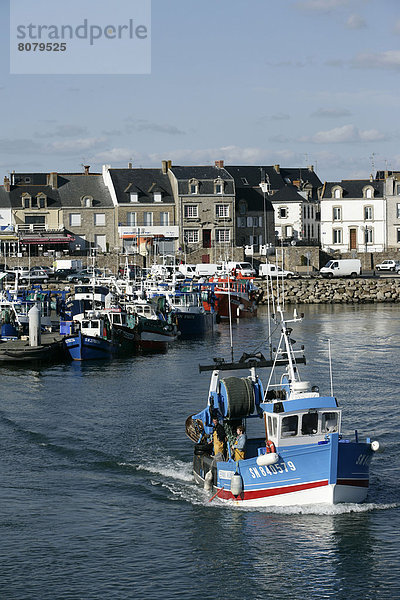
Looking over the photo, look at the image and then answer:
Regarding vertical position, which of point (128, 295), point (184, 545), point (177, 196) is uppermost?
point (177, 196)

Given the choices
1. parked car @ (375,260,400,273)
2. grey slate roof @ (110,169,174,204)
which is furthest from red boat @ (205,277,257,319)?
grey slate roof @ (110,169,174,204)

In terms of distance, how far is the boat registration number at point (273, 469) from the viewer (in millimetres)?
25266

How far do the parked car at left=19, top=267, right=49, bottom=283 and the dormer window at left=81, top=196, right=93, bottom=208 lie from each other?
15.2 m

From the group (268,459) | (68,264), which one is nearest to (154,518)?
(268,459)

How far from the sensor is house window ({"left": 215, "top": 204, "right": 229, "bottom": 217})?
114 meters

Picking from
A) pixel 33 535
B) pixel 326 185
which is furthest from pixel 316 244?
pixel 33 535

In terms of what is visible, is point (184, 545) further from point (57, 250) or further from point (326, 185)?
point (326, 185)

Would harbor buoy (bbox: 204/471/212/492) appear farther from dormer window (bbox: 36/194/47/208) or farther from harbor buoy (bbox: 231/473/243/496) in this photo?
dormer window (bbox: 36/194/47/208)

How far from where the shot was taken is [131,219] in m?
114

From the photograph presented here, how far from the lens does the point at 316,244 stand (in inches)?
4488

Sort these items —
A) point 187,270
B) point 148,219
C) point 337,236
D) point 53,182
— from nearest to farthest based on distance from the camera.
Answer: point 187,270, point 148,219, point 53,182, point 337,236

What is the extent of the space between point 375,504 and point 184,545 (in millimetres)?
5558

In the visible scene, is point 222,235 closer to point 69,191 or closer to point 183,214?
point 183,214

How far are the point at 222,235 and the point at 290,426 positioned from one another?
3524 inches
